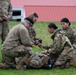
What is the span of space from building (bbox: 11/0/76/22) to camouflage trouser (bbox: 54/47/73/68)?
42.8ft

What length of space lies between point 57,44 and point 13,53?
103 cm

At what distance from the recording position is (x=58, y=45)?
929cm

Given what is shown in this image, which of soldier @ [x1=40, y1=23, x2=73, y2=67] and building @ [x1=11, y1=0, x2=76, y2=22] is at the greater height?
building @ [x1=11, y1=0, x2=76, y2=22]

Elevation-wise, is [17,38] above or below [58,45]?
above

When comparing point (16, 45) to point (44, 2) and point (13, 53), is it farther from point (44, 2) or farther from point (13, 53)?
point (44, 2)

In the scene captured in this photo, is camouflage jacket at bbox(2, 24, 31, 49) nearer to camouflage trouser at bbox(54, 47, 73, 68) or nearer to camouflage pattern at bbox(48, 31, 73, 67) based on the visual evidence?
camouflage pattern at bbox(48, 31, 73, 67)

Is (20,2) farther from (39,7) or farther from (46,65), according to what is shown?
(46,65)

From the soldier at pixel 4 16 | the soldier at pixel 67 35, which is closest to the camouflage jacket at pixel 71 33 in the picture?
the soldier at pixel 67 35

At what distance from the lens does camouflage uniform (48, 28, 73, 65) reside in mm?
9258

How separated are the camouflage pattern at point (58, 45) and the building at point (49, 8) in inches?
511

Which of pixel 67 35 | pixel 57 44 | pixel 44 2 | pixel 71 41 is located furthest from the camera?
pixel 44 2

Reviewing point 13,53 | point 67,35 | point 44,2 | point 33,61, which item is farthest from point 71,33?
point 44,2

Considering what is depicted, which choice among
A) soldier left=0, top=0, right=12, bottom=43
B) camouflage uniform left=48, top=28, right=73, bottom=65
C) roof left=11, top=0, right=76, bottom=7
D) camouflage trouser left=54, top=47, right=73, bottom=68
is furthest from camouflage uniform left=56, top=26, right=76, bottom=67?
roof left=11, top=0, right=76, bottom=7

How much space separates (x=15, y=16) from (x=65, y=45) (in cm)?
1388
